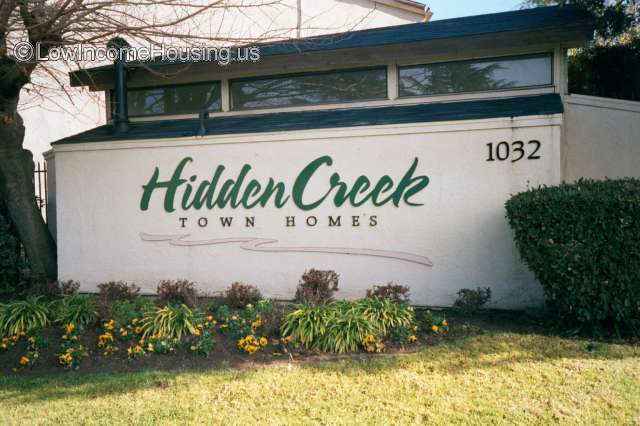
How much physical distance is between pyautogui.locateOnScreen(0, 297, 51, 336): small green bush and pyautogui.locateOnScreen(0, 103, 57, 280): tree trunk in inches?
104

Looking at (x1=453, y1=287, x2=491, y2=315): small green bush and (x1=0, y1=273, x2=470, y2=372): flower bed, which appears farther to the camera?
(x1=453, y1=287, x2=491, y2=315): small green bush

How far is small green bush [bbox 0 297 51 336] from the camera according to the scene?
7.29 m

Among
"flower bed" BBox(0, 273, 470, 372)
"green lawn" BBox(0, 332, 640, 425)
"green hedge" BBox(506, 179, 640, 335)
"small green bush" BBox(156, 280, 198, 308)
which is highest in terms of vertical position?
"green hedge" BBox(506, 179, 640, 335)

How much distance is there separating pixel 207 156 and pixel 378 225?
121 inches

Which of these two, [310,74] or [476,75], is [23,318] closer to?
[310,74]

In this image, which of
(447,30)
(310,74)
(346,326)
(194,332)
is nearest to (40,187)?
(310,74)

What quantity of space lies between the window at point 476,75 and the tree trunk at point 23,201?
268 inches

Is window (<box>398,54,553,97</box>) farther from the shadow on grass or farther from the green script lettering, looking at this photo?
the shadow on grass

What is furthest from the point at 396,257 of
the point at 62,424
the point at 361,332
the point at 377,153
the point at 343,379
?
the point at 62,424

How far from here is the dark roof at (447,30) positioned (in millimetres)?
8805

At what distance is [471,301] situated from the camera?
25.6 feet

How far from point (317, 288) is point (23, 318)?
3.87 m

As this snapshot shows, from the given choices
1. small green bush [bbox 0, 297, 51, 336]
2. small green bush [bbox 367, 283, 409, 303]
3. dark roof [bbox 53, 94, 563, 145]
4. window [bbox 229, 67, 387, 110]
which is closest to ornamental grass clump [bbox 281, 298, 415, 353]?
small green bush [bbox 367, 283, 409, 303]

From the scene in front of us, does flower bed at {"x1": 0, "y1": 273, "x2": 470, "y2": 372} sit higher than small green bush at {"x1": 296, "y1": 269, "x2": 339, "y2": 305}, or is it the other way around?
small green bush at {"x1": 296, "y1": 269, "x2": 339, "y2": 305}
